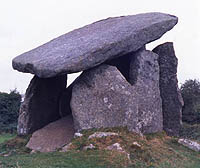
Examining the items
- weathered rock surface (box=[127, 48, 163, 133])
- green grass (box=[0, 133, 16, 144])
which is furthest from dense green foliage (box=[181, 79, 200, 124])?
green grass (box=[0, 133, 16, 144])

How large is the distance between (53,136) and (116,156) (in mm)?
5699

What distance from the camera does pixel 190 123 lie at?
25500 millimetres

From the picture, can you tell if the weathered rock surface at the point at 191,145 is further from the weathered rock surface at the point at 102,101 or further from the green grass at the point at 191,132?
the green grass at the point at 191,132

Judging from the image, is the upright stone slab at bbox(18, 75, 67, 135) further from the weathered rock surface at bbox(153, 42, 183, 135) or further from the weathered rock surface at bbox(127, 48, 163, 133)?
the weathered rock surface at bbox(153, 42, 183, 135)

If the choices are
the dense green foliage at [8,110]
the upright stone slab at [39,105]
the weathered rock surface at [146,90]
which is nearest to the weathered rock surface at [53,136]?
the upright stone slab at [39,105]

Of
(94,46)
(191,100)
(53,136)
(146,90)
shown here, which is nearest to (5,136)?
(53,136)

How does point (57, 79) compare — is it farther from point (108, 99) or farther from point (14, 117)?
point (14, 117)

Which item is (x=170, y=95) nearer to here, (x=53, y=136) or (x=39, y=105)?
(x=53, y=136)

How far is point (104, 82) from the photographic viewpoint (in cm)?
1714

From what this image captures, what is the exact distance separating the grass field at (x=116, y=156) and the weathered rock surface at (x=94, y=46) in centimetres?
281

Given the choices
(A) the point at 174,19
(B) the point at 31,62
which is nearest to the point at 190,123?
(A) the point at 174,19

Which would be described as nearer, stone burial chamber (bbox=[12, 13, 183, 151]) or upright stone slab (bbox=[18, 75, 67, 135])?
stone burial chamber (bbox=[12, 13, 183, 151])

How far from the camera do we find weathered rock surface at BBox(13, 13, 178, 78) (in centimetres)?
1656

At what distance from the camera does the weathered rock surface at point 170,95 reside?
20.5m
